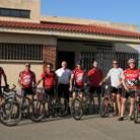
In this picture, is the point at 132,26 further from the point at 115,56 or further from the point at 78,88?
the point at 78,88

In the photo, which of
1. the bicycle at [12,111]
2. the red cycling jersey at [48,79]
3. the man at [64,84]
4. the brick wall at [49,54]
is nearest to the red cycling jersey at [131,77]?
the man at [64,84]

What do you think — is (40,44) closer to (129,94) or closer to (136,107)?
(129,94)

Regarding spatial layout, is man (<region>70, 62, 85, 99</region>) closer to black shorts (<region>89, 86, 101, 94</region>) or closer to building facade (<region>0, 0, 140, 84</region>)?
black shorts (<region>89, 86, 101, 94</region>)

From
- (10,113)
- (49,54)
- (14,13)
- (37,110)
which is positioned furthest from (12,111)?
(14,13)

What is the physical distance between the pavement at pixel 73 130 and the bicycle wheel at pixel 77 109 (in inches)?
6.5

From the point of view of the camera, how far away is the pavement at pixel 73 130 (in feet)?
36.0

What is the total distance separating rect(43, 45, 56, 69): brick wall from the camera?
22.1 m

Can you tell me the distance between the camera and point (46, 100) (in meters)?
14.0

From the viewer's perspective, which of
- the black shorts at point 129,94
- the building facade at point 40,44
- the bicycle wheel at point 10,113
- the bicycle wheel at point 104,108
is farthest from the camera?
the building facade at point 40,44

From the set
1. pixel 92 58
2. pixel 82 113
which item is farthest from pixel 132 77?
pixel 92 58

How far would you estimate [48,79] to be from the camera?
47.0 feet

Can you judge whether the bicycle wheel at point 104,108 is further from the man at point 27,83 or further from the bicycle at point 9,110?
the bicycle at point 9,110

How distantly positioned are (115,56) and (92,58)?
1874 mm

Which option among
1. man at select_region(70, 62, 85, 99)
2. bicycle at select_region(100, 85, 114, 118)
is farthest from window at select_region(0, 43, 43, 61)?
bicycle at select_region(100, 85, 114, 118)
